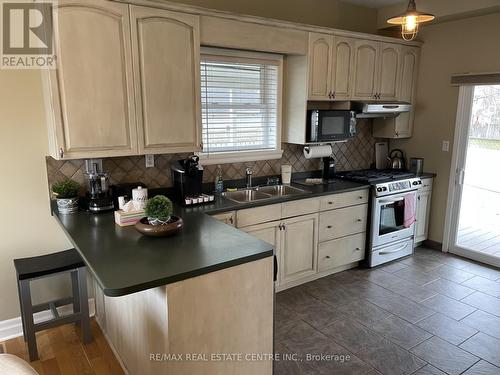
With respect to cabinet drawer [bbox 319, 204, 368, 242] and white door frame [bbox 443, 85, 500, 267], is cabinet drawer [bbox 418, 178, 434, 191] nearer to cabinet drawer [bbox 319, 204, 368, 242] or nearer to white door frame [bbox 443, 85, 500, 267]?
white door frame [bbox 443, 85, 500, 267]

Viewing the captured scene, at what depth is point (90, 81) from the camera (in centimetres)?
241

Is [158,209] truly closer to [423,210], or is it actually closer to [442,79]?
[423,210]

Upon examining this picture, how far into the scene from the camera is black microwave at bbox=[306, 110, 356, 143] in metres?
3.55

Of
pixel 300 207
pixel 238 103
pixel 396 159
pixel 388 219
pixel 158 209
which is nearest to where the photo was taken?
pixel 158 209

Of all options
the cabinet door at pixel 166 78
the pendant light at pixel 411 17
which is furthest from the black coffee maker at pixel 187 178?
the pendant light at pixel 411 17

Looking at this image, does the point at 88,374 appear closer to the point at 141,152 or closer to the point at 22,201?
the point at 22,201

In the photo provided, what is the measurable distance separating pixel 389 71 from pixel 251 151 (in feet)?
5.97

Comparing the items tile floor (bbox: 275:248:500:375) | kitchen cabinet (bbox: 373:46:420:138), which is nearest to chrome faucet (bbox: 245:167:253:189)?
tile floor (bbox: 275:248:500:375)

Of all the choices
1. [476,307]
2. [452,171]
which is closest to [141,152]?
[476,307]

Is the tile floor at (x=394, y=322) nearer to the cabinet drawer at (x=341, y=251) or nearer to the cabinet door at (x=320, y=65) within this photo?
the cabinet drawer at (x=341, y=251)

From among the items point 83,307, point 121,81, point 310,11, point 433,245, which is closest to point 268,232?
point 83,307

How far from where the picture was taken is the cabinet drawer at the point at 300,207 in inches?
128

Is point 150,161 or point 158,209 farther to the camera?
point 150,161

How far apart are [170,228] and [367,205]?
7.84 ft
